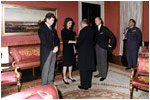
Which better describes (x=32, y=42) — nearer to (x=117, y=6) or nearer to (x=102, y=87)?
(x=102, y=87)

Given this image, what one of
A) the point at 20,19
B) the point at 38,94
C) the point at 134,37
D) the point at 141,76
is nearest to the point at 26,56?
the point at 20,19

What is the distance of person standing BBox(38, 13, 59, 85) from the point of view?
3.17 meters

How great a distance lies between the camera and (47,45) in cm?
318

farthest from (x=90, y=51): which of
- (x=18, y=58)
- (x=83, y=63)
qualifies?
(x=18, y=58)

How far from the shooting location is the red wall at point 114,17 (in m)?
7.82

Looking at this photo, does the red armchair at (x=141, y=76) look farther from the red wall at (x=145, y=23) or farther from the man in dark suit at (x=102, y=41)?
the red wall at (x=145, y=23)

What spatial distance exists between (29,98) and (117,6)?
294 inches

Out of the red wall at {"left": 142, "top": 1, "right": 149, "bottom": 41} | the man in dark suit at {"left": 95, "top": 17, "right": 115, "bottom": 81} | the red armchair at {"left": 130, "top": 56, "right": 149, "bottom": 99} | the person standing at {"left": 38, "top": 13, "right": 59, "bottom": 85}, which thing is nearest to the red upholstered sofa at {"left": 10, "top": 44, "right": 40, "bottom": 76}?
the person standing at {"left": 38, "top": 13, "right": 59, "bottom": 85}

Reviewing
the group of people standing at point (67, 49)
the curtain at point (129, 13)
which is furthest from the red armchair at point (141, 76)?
the curtain at point (129, 13)

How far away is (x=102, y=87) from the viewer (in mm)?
3748

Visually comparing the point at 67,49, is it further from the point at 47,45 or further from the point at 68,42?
the point at 47,45

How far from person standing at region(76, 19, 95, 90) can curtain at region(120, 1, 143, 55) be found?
14.3 ft

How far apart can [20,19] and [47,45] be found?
100 inches

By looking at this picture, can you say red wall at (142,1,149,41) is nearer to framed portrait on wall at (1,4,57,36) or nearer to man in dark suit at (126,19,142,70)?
Answer: man in dark suit at (126,19,142,70)
